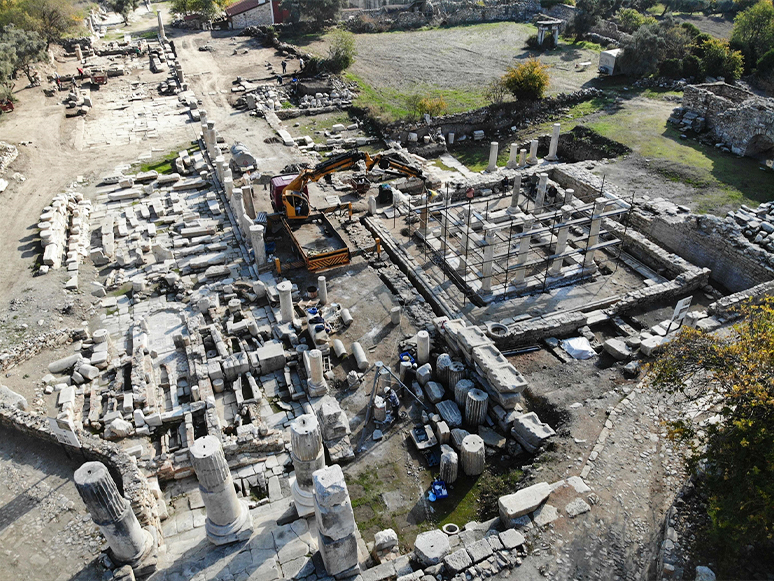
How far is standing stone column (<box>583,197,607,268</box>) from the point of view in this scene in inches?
795

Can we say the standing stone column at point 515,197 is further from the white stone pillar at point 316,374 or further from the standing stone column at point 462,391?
the white stone pillar at point 316,374

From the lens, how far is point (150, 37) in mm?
53219

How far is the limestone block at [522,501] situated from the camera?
12.1m

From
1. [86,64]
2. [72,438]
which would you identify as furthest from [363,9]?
[72,438]

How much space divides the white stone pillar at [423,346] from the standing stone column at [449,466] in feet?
11.4

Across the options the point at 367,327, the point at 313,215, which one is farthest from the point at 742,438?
the point at 313,215

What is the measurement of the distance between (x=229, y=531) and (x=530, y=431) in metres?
7.29

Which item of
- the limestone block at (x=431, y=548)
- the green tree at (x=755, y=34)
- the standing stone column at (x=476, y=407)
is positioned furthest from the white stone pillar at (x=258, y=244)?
the green tree at (x=755, y=34)

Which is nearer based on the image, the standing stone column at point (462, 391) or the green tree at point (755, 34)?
the standing stone column at point (462, 391)

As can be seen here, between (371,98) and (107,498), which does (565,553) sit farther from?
(371,98)

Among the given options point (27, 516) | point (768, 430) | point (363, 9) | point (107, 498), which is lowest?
point (27, 516)

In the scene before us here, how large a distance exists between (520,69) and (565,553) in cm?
2908

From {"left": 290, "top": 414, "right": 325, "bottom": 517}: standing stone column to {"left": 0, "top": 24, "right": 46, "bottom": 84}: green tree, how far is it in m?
38.0

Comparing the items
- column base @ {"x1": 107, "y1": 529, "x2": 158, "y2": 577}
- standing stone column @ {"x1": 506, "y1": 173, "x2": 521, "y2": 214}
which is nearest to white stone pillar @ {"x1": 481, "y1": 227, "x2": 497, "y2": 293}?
standing stone column @ {"x1": 506, "y1": 173, "x2": 521, "y2": 214}
